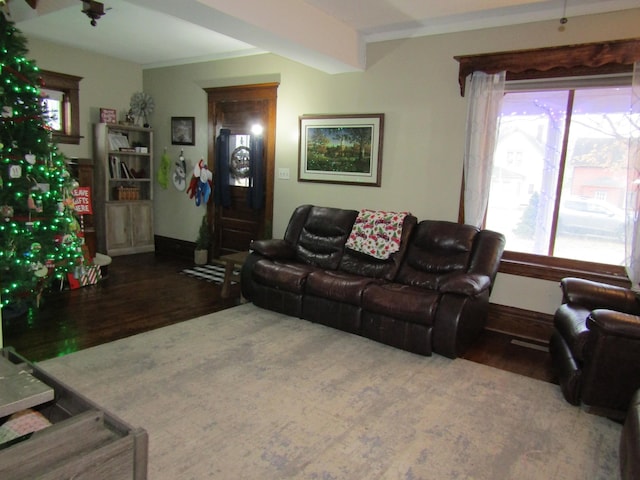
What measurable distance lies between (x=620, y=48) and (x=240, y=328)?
3.62m

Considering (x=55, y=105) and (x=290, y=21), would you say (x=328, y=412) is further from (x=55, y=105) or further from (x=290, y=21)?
(x=55, y=105)

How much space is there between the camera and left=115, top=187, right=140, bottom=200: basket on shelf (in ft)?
20.1

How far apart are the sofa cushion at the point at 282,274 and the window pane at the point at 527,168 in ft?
6.11

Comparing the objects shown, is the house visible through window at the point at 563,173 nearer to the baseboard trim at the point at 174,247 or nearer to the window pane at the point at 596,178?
the window pane at the point at 596,178

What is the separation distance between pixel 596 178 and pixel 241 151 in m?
3.91

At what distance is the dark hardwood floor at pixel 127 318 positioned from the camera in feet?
10.3

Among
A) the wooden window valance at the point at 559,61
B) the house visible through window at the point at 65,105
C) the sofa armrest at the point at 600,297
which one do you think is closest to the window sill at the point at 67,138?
the house visible through window at the point at 65,105

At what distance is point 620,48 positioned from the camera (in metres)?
3.13

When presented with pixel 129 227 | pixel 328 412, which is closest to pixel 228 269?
pixel 328 412

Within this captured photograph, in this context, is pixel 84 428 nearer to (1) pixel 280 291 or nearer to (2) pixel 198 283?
(1) pixel 280 291

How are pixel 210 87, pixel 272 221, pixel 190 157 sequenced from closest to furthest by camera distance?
1. pixel 272 221
2. pixel 210 87
3. pixel 190 157

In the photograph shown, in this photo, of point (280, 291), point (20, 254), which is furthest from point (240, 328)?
point (20, 254)

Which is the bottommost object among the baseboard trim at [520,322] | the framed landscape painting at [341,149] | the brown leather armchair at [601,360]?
the baseboard trim at [520,322]

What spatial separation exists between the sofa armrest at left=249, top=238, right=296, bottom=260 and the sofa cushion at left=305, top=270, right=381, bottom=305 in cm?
59
